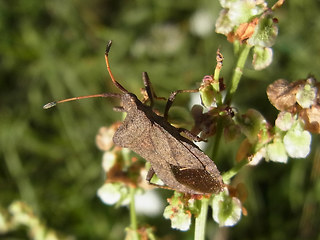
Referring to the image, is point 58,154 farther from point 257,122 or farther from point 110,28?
point 257,122

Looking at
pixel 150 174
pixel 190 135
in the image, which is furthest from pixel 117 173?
pixel 190 135

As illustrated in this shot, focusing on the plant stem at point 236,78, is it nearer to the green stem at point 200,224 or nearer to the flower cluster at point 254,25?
the flower cluster at point 254,25

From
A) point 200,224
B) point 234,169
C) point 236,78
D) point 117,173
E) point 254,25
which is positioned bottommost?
point 200,224

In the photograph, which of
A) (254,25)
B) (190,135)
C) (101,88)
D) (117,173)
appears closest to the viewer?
(254,25)

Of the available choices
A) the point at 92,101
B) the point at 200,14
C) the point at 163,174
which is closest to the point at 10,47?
the point at 92,101

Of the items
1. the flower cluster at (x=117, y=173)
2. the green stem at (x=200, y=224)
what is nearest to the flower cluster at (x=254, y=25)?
the green stem at (x=200, y=224)

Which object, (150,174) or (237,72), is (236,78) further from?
(150,174)

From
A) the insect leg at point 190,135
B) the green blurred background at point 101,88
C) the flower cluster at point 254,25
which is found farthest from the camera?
the green blurred background at point 101,88
